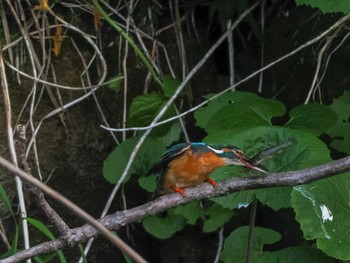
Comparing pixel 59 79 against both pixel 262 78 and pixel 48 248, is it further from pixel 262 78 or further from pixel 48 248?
pixel 48 248

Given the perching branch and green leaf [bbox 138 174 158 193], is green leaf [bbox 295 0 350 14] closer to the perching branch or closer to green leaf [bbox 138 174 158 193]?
the perching branch

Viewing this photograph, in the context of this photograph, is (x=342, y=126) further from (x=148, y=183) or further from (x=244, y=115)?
(x=148, y=183)

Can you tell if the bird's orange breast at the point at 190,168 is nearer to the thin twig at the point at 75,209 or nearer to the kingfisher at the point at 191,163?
the kingfisher at the point at 191,163

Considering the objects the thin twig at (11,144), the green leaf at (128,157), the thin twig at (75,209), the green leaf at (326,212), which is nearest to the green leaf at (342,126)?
the green leaf at (326,212)

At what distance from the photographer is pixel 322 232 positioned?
2.47 metres

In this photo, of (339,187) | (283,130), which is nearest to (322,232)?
(339,187)

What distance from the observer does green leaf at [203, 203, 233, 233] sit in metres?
2.97

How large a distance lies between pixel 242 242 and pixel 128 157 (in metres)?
Answer: 0.61

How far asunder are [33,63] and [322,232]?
1334 millimetres

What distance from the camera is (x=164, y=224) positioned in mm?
3096

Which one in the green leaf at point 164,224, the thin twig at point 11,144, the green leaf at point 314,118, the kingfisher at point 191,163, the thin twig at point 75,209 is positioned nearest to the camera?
the thin twig at point 75,209

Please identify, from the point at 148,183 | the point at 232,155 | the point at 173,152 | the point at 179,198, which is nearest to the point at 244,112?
the point at 148,183

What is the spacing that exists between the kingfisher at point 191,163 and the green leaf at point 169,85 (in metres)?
0.71

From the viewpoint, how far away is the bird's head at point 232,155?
209 centimetres
